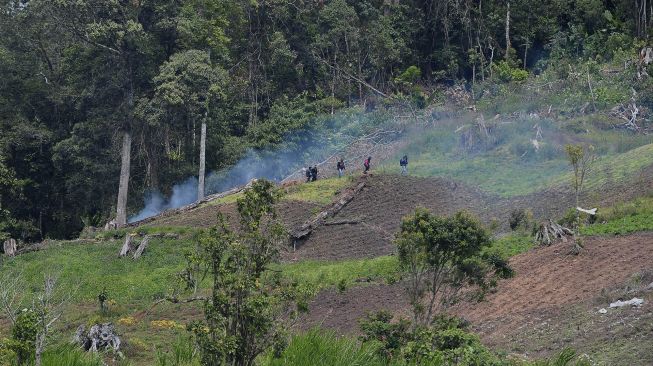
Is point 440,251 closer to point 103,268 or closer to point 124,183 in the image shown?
point 103,268

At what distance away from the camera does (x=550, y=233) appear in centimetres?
2981

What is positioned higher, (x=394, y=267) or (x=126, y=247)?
(x=394, y=267)

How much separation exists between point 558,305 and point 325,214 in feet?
49.3

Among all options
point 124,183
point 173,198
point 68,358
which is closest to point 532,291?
point 68,358

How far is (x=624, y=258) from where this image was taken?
26703 millimetres

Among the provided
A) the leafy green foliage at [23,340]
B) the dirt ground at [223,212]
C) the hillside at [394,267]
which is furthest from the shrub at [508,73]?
the leafy green foliage at [23,340]

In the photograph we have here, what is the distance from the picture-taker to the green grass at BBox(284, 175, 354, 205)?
39938 millimetres

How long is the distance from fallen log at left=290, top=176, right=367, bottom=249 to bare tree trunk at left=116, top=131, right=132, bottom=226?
392 inches

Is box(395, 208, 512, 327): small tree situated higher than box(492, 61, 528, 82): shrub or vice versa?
box(492, 61, 528, 82): shrub

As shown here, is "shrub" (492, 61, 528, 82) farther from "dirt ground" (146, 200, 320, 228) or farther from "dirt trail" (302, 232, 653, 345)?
"dirt trail" (302, 232, 653, 345)

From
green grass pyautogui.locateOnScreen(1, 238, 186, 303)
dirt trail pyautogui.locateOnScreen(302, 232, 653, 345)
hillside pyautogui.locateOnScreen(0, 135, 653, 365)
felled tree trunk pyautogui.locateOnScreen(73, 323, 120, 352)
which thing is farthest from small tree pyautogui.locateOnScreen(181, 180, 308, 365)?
green grass pyautogui.locateOnScreen(1, 238, 186, 303)

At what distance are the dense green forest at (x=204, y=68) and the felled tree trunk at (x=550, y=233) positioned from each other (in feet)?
61.4

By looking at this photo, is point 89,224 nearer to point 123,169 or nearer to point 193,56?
point 123,169

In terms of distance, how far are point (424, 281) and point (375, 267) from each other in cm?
969
